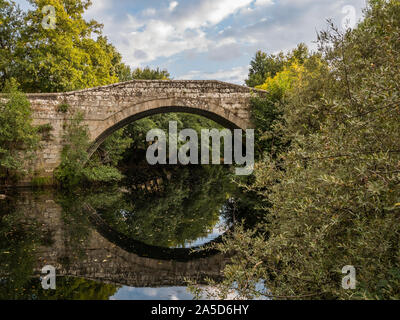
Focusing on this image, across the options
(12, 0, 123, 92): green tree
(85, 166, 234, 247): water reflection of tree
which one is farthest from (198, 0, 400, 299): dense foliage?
(12, 0, 123, 92): green tree

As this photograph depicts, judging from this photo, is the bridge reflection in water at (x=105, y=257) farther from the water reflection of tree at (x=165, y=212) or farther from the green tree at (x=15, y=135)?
the green tree at (x=15, y=135)

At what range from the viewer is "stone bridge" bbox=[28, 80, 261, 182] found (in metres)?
11.7

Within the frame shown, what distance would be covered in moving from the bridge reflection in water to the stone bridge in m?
5.43

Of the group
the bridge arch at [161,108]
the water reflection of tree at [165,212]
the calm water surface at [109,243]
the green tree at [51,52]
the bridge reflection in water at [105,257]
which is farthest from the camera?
the green tree at [51,52]

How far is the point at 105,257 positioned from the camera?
4746 millimetres

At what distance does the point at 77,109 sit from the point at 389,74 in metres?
11.4

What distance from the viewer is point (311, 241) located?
2.51m

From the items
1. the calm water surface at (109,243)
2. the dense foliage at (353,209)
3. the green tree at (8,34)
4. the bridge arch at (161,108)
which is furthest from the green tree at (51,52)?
the dense foliage at (353,209)

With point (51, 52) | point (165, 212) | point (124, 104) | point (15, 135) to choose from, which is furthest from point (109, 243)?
point (51, 52)

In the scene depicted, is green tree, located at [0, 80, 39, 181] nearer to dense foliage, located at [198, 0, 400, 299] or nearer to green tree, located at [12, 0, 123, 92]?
green tree, located at [12, 0, 123, 92]

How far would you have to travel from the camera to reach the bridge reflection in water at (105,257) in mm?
4062

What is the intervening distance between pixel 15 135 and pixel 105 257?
8088 mm

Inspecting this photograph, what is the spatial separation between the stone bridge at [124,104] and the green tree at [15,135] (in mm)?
534
